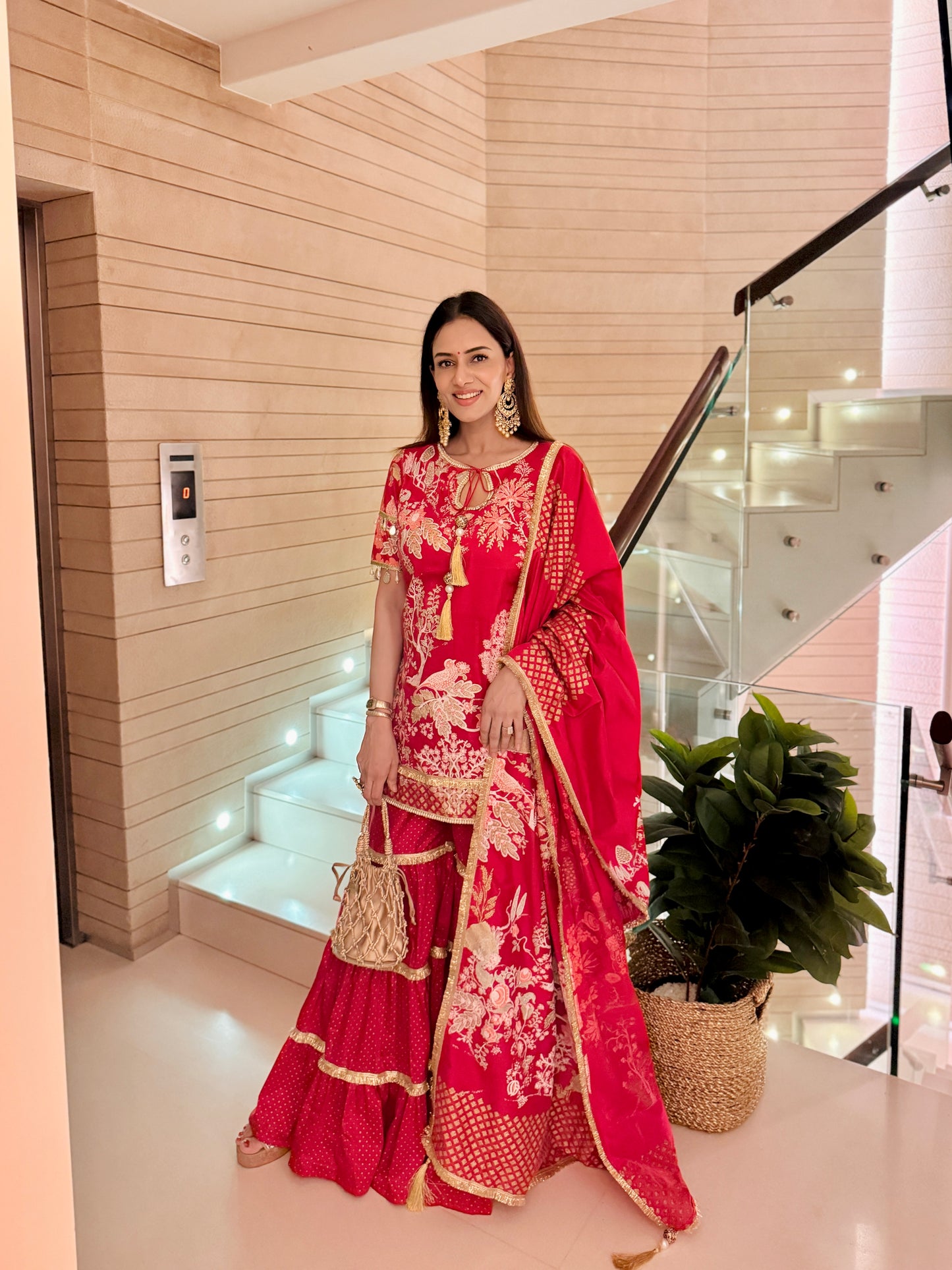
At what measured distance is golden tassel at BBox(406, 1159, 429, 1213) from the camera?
1.81 meters

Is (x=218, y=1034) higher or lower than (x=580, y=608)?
lower

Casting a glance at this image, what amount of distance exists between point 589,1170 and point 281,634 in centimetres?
196

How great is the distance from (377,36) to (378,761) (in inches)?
73.2

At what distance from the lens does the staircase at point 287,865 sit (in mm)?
2676

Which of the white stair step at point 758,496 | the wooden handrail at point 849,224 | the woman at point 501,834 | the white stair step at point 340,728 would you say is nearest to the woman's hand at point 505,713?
the woman at point 501,834

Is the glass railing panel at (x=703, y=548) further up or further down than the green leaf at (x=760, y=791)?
further up

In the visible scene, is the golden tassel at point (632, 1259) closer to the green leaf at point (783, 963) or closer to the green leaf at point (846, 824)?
the green leaf at point (783, 963)

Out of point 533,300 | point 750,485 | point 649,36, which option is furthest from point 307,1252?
point 649,36

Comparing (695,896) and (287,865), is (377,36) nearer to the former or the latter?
(695,896)

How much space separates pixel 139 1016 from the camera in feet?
8.18

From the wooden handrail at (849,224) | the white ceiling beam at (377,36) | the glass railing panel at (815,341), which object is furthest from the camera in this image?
the glass railing panel at (815,341)

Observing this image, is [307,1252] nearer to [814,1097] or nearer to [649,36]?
Result: [814,1097]

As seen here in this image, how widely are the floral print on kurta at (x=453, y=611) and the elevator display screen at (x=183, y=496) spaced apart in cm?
113

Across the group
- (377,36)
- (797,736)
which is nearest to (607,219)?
(377,36)
